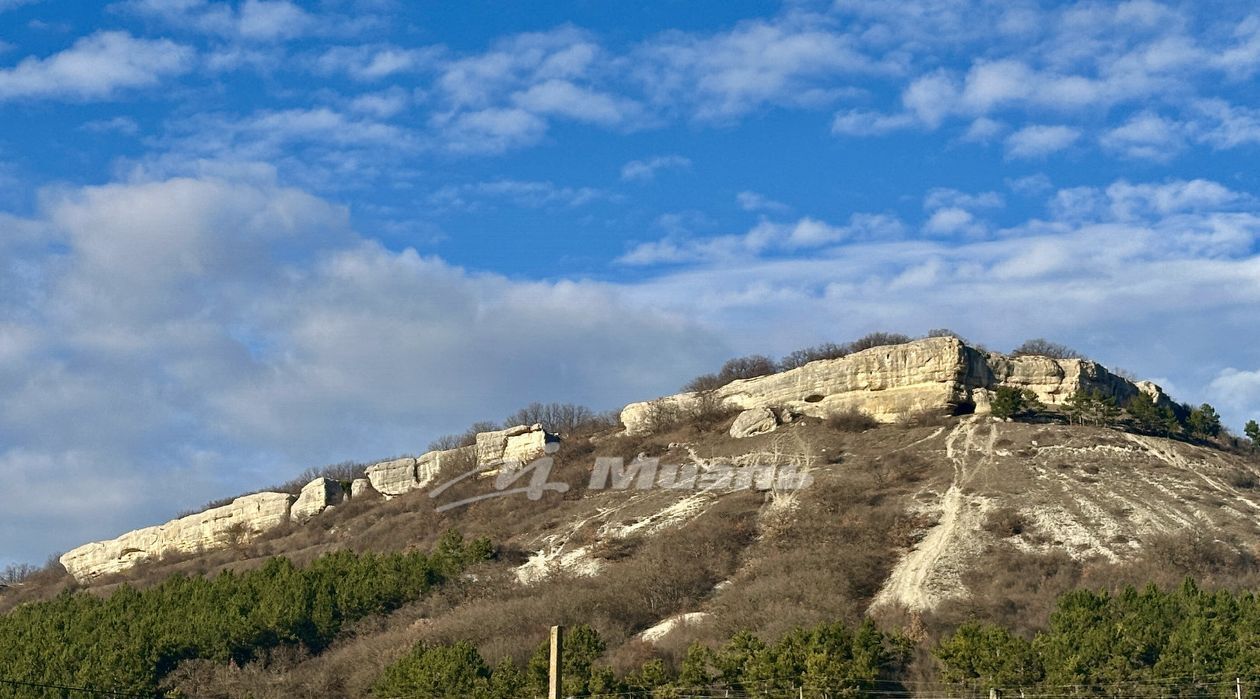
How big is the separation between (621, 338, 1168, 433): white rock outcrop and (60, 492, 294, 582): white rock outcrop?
31.1 metres

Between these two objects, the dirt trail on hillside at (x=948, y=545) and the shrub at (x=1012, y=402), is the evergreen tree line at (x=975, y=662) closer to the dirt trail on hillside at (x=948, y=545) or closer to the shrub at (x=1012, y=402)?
the dirt trail on hillside at (x=948, y=545)

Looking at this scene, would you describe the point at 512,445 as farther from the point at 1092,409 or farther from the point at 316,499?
the point at 1092,409

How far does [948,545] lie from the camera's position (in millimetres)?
48281

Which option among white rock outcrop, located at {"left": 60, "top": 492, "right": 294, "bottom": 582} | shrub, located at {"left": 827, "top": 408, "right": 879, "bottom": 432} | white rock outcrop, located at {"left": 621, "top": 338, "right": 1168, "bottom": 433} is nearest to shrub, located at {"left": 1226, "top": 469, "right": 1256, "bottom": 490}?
white rock outcrop, located at {"left": 621, "top": 338, "right": 1168, "bottom": 433}

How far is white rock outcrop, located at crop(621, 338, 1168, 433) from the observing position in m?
64.2

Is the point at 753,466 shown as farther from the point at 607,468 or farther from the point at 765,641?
the point at 765,641

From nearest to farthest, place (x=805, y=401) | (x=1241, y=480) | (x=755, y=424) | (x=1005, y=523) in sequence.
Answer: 1. (x=1005, y=523)
2. (x=1241, y=480)
3. (x=755, y=424)
4. (x=805, y=401)

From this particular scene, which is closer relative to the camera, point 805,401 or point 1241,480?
point 1241,480

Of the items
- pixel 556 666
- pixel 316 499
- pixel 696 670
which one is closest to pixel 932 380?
pixel 696 670

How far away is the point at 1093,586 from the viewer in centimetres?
4206

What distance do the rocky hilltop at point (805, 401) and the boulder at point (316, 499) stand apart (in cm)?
8

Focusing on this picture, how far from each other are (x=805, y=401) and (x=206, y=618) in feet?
99.0

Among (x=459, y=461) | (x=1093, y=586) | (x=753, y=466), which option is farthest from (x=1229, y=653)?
(x=459, y=461)

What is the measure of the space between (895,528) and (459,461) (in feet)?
106
